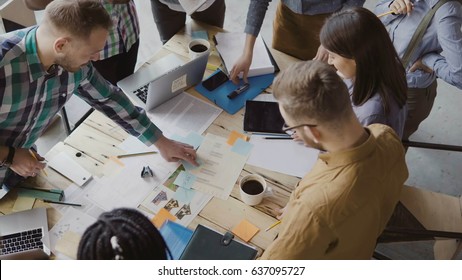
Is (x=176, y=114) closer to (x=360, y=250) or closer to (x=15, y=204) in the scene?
(x=15, y=204)

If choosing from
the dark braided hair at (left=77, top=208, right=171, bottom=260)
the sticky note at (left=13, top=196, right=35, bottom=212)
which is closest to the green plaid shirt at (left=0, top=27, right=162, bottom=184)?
the sticky note at (left=13, top=196, right=35, bottom=212)

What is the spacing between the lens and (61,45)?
4.69 ft

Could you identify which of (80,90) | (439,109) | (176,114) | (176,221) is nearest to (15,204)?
(80,90)

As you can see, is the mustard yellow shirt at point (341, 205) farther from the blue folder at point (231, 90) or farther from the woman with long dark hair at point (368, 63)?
the blue folder at point (231, 90)

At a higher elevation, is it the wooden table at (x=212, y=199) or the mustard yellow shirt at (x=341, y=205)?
the mustard yellow shirt at (x=341, y=205)

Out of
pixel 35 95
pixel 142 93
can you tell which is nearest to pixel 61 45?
pixel 35 95

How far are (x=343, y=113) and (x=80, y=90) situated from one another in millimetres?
1057

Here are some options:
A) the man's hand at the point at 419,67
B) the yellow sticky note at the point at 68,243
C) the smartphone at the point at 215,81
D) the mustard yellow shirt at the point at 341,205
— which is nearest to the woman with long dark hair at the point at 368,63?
the mustard yellow shirt at the point at 341,205

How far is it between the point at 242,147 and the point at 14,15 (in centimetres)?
172

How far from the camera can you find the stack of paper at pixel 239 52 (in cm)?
205

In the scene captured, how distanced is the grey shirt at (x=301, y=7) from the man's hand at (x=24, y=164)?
3.79ft

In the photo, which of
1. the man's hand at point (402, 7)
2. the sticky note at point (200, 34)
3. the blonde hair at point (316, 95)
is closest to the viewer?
the blonde hair at point (316, 95)

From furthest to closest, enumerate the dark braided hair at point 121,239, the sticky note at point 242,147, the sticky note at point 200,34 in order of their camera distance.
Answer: the sticky note at point 200,34
the sticky note at point 242,147
the dark braided hair at point 121,239

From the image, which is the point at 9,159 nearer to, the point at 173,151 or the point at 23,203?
the point at 23,203
